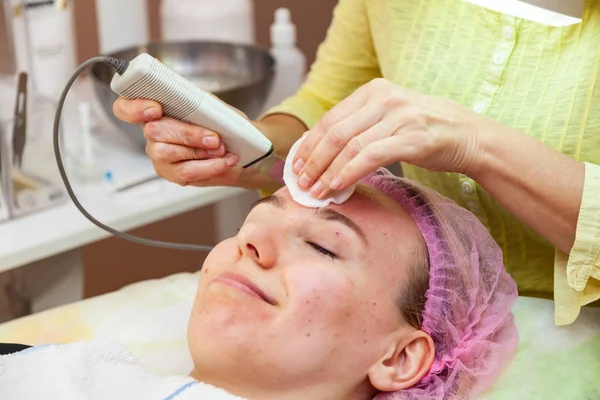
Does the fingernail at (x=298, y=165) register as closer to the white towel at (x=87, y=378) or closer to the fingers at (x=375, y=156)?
the fingers at (x=375, y=156)

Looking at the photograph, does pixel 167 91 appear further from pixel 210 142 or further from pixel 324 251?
pixel 324 251

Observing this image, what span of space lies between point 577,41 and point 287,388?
2.03ft

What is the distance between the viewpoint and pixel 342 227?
1091 millimetres

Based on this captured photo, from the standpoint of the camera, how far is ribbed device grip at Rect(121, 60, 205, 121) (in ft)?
3.34

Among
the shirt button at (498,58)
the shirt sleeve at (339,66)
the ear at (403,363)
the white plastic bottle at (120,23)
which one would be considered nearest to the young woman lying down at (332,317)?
the ear at (403,363)

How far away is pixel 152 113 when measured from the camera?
1.09 meters

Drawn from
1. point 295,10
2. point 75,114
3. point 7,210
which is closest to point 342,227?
point 7,210

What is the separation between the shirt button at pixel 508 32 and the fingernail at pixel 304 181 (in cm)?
39

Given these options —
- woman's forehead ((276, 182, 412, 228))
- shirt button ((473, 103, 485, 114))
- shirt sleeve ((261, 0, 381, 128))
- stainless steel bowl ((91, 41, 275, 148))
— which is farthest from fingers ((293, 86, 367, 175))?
stainless steel bowl ((91, 41, 275, 148))

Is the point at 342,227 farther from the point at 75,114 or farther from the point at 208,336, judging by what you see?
the point at 75,114

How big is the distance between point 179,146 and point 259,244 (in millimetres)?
192

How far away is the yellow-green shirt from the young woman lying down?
0.34 feet

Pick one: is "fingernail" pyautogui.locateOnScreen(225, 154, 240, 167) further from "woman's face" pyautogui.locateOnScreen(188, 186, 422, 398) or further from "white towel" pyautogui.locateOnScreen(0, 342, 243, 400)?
"white towel" pyautogui.locateOnScreen(0, 342, 243, 400)

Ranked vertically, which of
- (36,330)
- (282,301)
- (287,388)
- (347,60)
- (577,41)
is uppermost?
(577,41)
